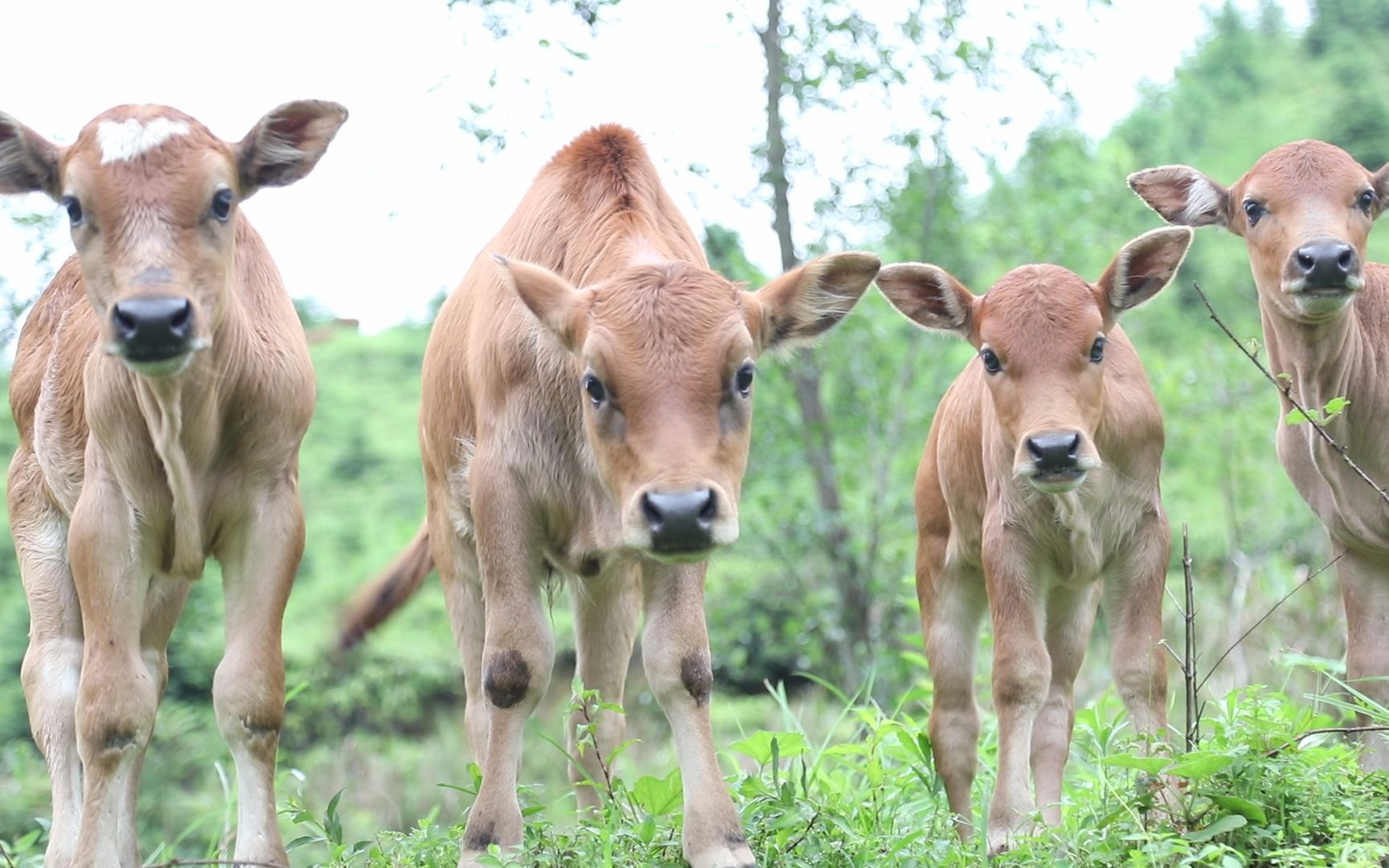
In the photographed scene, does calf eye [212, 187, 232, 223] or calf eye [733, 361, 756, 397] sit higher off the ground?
calf eye [212, 187, 232, 223]

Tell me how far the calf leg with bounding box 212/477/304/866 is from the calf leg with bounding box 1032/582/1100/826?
2764mm

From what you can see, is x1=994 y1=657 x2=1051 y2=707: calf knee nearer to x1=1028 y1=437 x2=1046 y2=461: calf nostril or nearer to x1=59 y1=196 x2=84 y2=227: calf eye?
x1=1028 y1=437 x2=1046 y2=461: calf nostril

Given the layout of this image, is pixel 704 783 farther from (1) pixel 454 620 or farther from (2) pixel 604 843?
(1) pixel 454 620

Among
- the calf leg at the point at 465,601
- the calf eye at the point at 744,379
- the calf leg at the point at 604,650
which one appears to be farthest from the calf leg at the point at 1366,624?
the calf leg at the point at 465,601

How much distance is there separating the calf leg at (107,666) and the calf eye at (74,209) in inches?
37.0

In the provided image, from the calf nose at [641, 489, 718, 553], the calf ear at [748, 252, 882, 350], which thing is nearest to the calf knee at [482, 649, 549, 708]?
the calf nose at [641, 489, 718, 553]

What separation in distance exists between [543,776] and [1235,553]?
5.79m

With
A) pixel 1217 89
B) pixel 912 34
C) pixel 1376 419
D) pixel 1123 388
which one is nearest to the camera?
pixel 1123 388

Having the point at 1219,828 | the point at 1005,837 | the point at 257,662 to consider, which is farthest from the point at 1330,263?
the point at 257,662

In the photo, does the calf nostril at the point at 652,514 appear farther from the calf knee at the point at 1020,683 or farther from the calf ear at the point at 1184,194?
the calf ear at the point at 1184,194

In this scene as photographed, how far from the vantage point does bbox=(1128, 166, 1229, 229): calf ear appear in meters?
6.72

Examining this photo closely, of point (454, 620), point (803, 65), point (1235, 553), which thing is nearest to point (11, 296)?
point (454, 620)

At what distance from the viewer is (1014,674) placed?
18.0 ft

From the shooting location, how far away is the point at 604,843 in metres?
5.01
